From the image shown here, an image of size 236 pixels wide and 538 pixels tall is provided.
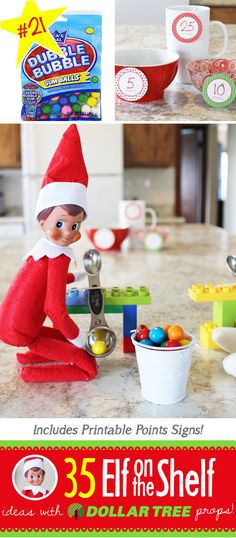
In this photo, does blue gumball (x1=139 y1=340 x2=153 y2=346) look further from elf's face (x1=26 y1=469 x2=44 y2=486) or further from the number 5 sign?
the number 5 sign

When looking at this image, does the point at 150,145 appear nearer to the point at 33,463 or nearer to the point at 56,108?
the point at 56,108

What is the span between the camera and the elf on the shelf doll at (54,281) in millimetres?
693

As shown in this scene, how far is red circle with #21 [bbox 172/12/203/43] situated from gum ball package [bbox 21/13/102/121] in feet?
0.32

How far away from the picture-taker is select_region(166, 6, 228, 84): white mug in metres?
0.74

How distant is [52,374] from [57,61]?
381 mm

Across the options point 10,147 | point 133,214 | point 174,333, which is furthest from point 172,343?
point 10,147

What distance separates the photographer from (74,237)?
71 centimetres

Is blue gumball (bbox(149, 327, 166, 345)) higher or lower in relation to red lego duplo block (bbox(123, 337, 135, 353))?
higher

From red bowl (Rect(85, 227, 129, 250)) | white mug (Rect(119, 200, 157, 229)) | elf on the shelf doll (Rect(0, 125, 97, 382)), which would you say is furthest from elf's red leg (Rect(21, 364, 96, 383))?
white mug (Rect(119, 200, 157, 229))

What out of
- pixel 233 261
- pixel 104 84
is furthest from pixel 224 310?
pixel 104 84

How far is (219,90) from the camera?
0.76 meters

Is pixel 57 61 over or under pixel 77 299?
over

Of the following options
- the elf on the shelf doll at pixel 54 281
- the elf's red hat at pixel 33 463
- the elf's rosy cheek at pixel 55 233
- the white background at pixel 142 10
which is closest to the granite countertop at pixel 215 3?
the white background at pixel 142 10

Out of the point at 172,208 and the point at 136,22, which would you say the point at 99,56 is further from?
the point at 172,208
